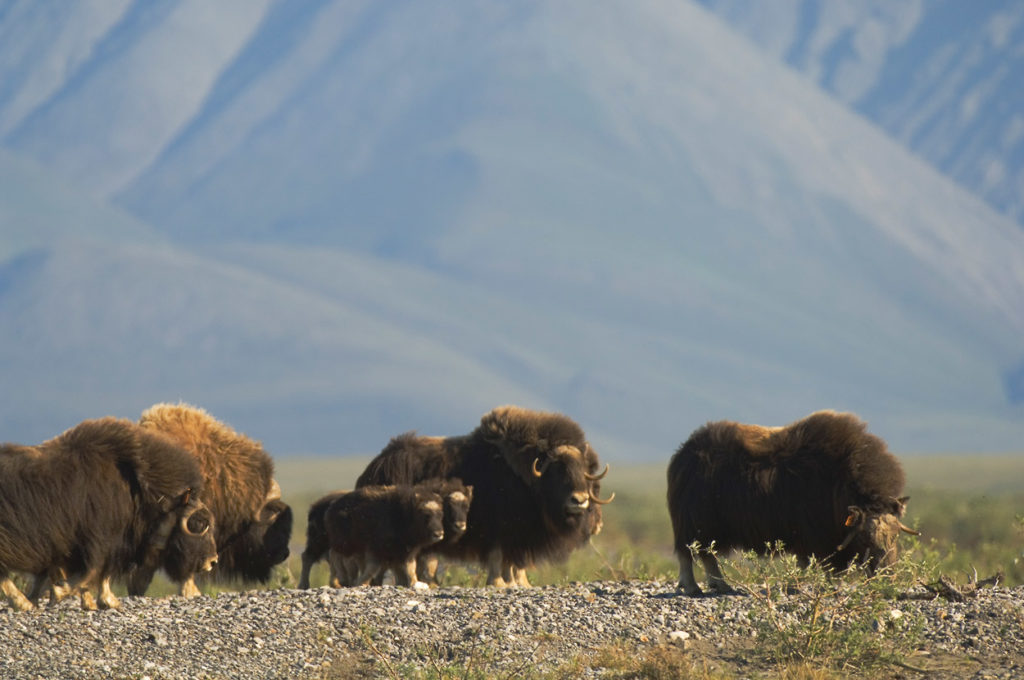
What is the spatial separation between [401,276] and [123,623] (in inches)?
3464

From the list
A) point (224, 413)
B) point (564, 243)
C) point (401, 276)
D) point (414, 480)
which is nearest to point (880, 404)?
point (564, 243)

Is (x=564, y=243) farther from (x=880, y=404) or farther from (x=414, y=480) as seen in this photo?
(x=414, y=480)

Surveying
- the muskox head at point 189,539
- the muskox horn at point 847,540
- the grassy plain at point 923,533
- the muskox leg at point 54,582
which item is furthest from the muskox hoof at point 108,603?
the muskox horn at point 847,540

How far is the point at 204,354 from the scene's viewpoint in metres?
83.6

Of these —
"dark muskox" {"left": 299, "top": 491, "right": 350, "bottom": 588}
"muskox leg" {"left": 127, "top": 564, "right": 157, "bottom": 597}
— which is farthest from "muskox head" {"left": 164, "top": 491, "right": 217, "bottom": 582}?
"dark muskox" {"left": 299, "top": 491, "right": 350, "bottom": 588}

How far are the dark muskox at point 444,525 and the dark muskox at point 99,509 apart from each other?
1428 mm

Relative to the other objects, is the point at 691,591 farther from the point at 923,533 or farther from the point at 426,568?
the point at 923,533

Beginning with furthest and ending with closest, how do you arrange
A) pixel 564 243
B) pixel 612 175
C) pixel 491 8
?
pixel 491 8
pixel 612 175
pixel 564 243

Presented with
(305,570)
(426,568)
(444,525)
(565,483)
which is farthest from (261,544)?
(565,483)

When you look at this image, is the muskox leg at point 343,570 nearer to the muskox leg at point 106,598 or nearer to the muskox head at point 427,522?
the muskox head at point 427,522

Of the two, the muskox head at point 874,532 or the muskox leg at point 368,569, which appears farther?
the muskox leg at point 368,569

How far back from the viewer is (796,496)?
7648mm

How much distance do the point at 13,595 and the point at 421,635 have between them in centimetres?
206

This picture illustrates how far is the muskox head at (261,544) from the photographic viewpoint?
9.61m
